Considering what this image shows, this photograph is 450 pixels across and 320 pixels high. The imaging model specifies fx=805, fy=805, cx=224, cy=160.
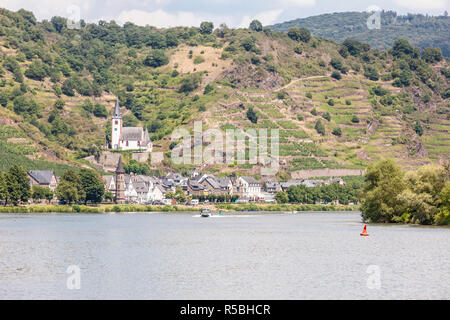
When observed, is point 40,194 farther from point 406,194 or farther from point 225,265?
point 225,265

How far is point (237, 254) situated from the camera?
76938 millimetres

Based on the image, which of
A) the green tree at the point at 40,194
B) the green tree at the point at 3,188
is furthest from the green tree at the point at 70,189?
the green tree at the point at 3,188

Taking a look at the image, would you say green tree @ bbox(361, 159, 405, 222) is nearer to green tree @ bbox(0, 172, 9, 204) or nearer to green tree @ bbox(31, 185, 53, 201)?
green tree @ bbox(0, 172, 9, 204)

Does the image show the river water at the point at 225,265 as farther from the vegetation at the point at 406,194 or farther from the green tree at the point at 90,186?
the green tree at the point at 90,186

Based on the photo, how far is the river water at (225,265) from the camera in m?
53.0

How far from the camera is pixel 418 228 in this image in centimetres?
10925

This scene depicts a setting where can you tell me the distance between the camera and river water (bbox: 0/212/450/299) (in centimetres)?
5303
